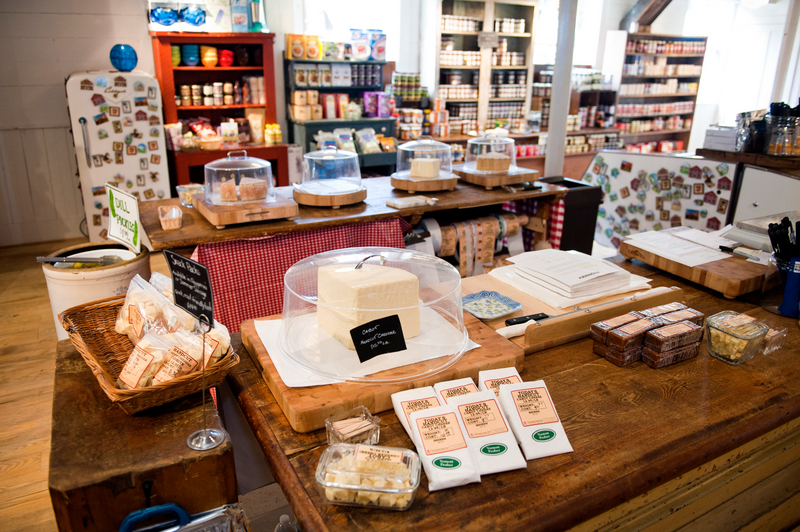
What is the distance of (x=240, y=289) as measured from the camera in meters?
2.67

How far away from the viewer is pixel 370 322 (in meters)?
1.27

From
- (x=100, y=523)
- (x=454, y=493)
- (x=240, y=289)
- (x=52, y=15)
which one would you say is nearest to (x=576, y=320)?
(x=454, y=493)

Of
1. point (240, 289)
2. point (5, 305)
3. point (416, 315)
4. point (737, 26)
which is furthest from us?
point (737, 26)

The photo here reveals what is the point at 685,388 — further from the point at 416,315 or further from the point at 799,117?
the point at 799,117

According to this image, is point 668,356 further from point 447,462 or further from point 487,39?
point 487,39

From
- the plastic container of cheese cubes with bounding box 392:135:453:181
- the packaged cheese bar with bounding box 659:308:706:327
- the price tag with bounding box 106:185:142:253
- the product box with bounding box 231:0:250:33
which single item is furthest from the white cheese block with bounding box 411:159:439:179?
the product box with bounding box 231:0:250:33

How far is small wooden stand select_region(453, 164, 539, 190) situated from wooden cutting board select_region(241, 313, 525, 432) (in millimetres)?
2038

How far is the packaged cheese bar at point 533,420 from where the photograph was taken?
1.14 m

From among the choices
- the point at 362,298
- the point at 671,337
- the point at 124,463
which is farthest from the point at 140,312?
the point at 671,337

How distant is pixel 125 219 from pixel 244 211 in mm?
517

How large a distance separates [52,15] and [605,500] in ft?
19.8

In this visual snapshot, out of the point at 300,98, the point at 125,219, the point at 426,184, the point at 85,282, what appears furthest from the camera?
the point at 300,98

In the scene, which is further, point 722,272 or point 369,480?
point 722,272

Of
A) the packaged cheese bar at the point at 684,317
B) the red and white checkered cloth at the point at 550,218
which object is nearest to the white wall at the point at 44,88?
the red and white checkered cloth at the point at 550,218
